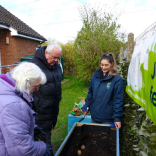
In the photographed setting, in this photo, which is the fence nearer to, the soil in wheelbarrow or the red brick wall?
the soil in wheelbarrow

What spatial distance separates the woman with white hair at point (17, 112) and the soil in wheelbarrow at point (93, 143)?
27.2 inches

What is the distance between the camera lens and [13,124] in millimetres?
1212

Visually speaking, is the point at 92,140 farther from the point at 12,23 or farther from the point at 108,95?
the point at 12,23

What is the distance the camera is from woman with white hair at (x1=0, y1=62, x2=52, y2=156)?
121 centimetres

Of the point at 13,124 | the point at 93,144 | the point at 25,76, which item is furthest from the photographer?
the point at 93,144

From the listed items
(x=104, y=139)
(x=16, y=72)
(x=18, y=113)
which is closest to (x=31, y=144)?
(x=18, y=113)

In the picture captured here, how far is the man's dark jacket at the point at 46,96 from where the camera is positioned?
2514mm

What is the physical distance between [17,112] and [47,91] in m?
1.29

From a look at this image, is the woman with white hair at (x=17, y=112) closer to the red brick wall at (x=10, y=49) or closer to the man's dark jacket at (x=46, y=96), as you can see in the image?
the man's dark jacket at (x=46, y=96)

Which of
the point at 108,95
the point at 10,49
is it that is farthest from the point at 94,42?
the point at 108,95

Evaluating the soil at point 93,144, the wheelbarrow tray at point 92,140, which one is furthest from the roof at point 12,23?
the soil at point 93,144

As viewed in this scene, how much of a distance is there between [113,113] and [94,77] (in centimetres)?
62

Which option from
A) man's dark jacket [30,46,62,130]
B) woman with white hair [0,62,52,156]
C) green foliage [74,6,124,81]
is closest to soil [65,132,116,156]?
man's dark jacket [30,46,62,130]

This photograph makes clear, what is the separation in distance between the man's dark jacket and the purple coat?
1.17 meters
